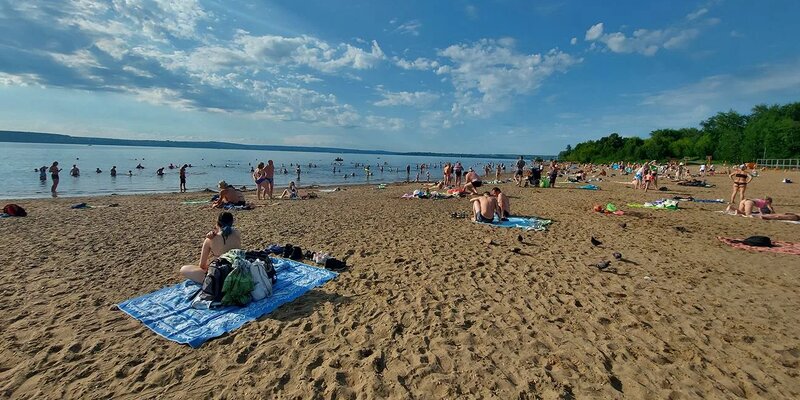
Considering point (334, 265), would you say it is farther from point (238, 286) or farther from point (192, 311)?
point (192, 311)

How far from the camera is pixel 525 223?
9703 mm

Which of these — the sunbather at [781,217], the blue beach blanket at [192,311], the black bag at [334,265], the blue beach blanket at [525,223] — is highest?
the sunbather at [781,217]

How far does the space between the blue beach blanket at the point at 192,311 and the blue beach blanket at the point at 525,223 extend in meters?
5.71

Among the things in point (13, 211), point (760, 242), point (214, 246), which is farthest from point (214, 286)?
point (13, 211)

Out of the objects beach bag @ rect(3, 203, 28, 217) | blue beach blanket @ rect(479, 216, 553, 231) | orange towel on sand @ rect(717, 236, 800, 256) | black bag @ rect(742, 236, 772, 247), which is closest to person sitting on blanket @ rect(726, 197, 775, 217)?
orange towel on sand @ rect(717, 236, 800, 256)

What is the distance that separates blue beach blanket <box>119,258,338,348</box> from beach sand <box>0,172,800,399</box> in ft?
0.47

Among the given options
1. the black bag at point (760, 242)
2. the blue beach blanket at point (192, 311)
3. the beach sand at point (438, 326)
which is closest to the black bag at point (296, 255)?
the beach sand at point (438, 326)

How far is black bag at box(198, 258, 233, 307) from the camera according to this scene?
14.5ft

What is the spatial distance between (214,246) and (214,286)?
691 millimetres

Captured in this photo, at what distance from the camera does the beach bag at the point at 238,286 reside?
436cm

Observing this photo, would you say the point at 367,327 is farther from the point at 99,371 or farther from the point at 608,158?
the point at 608,158

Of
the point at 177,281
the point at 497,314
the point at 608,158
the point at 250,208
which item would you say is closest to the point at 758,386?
the point at 497,314

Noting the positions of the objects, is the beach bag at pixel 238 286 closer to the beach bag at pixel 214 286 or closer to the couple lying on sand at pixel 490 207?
the beach bag at pixel 214 286

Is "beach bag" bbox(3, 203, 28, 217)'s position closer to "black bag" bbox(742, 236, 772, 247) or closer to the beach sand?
the beach sand
